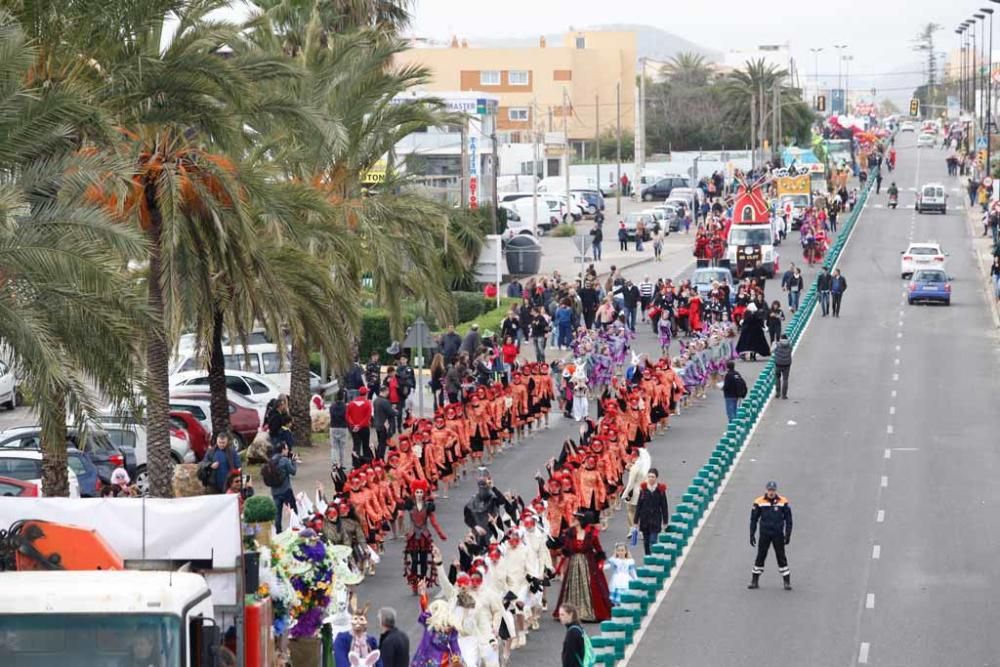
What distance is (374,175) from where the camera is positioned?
53531mm

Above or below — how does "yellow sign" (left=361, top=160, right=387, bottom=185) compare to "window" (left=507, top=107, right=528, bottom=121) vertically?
below

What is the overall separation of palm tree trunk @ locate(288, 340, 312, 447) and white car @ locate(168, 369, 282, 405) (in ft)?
1.06

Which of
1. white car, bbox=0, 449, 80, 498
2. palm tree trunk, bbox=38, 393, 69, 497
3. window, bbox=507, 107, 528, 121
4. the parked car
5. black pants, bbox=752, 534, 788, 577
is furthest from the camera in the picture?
window, bbox=507, 107, 528, 121

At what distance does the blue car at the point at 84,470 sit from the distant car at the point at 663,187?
229 feet

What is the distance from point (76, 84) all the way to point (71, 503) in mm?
7012

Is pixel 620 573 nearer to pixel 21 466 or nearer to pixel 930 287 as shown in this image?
pixel 21 466

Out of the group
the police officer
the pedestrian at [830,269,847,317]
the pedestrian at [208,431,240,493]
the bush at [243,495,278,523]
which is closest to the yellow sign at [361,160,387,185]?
the pedestrian at [208,431,240,493]

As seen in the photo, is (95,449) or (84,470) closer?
(84,470)

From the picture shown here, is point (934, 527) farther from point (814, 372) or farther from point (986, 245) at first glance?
point (986, 245)

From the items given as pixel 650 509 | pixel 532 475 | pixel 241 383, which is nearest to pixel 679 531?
pixel 650 509

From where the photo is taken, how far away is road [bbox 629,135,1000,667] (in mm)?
20469

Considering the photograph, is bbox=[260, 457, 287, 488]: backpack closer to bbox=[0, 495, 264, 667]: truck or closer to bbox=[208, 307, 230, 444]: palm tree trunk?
bbox=[208, 307, 230, 444]: palm tree trunk

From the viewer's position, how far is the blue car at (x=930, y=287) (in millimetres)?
53625

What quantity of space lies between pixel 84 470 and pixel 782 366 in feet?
55.3
